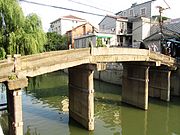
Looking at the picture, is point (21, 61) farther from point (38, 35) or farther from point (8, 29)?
point (38, 35)

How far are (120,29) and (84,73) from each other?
31066 millimetres

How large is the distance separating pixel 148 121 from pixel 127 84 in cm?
475

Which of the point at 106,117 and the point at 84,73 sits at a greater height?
the point at 84,73

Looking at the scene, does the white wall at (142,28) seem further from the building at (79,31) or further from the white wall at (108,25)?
the building at (79,31)

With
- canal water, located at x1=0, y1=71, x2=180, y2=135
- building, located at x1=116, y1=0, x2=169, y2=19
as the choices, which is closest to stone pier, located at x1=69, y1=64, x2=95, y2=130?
canal water, located at x1=0, y1=71, x2=180, y2=135

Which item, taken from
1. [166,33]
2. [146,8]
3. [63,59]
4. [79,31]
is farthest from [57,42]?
[63,59]

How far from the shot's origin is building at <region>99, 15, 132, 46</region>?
148ft

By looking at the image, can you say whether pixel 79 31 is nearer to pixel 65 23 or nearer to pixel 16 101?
pixel 65 23

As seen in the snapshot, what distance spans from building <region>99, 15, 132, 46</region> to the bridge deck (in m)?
25.5

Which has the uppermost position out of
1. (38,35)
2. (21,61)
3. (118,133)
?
(38,35)

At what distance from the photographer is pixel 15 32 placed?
17219mm

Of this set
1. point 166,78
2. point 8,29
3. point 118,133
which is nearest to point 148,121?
point 118,133

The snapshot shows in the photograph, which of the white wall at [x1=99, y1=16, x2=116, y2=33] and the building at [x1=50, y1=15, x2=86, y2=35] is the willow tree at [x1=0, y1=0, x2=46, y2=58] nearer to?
→ the white wall at [x1=99, y1=16, x2=116, y2=33]

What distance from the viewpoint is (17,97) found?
37.8 feet
